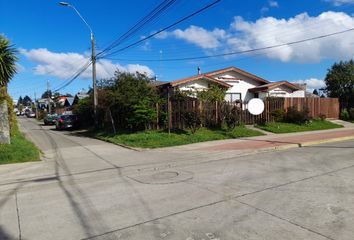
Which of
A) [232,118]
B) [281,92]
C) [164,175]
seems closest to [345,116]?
[281,92]

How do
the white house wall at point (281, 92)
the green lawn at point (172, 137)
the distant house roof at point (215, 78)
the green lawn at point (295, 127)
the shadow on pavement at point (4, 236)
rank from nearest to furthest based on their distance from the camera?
the shadow on pavement at point (4, 236)
the green lawn at point (172, 137)
the green lawn at point (295, 127)
the distant house roof at point (215, 78)
the white house wall at point (281, 92)

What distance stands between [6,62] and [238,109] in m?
12.8

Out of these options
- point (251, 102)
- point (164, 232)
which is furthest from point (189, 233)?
point (251, 102)

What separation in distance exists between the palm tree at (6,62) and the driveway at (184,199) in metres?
5.55

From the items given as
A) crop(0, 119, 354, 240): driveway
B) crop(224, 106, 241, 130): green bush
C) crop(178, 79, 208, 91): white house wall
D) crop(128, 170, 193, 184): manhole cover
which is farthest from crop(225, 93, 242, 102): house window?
crop(128, 170, 193, 184): manhole cover

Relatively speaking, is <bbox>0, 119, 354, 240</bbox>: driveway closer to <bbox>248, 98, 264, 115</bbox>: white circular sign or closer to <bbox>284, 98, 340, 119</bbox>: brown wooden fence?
<bbox>248, 98, 264, 115</bbox>: white circular sign

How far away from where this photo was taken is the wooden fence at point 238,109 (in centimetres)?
1909

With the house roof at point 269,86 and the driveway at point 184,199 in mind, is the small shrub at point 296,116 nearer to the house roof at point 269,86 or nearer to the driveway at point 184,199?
the house roof at point 269,86

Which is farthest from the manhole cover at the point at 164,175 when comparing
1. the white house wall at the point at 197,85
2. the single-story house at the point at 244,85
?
the single-story house at the point at 244,85

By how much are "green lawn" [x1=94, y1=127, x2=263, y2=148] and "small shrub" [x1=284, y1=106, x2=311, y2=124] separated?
5375 millimetres

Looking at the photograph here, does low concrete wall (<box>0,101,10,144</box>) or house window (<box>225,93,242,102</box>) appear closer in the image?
low concrete wall (<box>0,101,10,144</box>)

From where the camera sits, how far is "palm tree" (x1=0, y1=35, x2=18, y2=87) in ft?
48.6

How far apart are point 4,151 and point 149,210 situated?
858 centimetres

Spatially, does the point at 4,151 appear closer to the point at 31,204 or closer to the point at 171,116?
the point at 31,204
